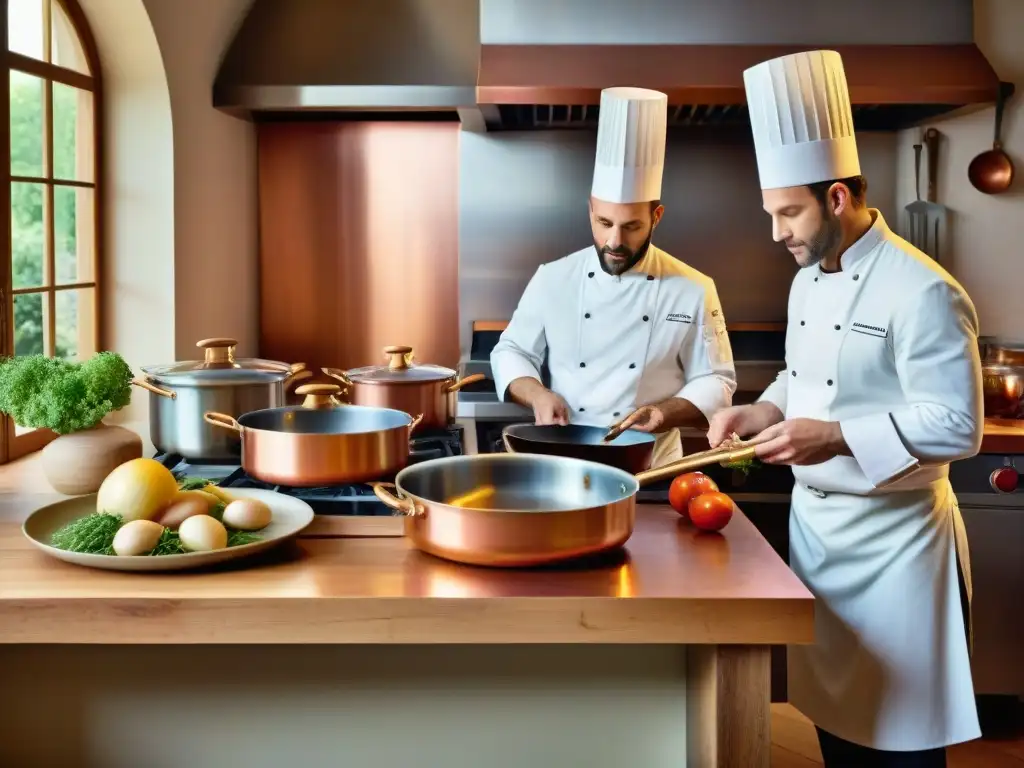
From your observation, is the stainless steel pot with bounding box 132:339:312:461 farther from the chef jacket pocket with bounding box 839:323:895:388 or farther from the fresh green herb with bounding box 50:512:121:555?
the chef jacket pocket with bounding box 839:323:895:388

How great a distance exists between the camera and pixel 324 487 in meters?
1.75

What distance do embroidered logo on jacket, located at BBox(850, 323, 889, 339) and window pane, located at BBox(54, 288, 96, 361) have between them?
2.13 meters

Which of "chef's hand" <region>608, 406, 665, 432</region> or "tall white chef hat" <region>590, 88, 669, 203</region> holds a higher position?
"tall white chef hat" <region>590, 88, 669, 203</region>

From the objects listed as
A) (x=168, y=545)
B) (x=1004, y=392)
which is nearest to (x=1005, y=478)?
(x=1004, y=392)

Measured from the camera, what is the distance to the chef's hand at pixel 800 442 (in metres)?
1.83

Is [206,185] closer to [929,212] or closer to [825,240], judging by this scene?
[825,240]

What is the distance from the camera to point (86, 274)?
10.3ft

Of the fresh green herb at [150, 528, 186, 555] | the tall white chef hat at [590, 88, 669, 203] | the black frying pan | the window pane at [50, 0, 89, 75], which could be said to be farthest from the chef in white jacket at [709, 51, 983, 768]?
the window pane at [50, 0, 89, 75]

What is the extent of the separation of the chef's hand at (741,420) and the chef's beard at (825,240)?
348 mm

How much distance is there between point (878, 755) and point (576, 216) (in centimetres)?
233

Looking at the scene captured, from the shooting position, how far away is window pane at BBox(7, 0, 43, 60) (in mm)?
2645

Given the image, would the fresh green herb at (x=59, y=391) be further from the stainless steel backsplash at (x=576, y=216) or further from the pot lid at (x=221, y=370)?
the stainless steel backsplash at (x=576, y=216)

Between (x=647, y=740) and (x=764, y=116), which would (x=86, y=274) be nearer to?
(x=764, y=116)

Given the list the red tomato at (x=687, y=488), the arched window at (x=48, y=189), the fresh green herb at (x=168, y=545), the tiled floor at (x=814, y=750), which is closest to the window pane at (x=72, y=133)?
the arched window at (x=48, y=189)
